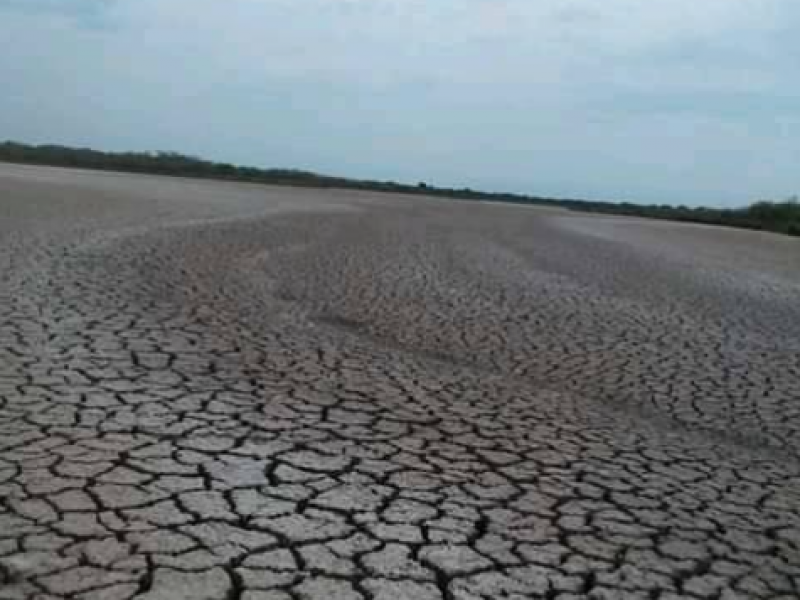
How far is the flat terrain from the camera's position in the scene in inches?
99.0

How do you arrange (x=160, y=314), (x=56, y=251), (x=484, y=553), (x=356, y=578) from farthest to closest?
(x=56, y=251) → (x=160, y=314) → (x=484, y=553) → (x=356, y=578)

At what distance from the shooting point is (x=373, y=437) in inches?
147

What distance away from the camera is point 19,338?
15.9 ft

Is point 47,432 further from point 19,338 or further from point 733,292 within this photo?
point 733,292

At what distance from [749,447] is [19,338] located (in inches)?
152

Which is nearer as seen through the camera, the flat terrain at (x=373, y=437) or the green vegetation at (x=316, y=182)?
the flat terrain at (x=373, y=437)

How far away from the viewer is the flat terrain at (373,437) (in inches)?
99.0

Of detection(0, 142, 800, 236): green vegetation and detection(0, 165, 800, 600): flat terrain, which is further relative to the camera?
detection(0, 142, 800, 236): green vegetation

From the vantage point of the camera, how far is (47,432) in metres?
3.38

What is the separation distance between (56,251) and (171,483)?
5.74m

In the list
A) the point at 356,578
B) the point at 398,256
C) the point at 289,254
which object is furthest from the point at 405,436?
the point at 398,256

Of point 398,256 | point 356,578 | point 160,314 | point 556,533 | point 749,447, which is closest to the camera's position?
point 356,578

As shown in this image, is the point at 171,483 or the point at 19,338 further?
the point at 19,338

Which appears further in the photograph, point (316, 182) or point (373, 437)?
point (316, 182)
